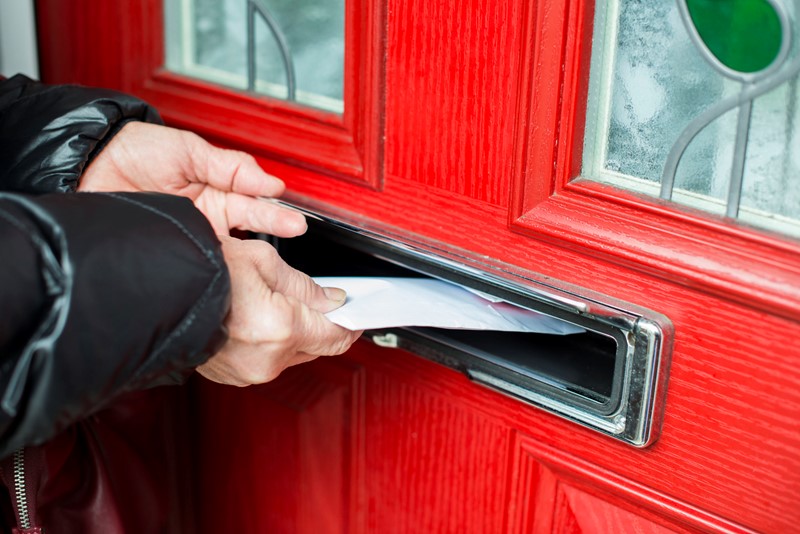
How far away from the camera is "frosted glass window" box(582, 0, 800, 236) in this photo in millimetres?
695

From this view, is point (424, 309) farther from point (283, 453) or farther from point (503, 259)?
point (283, 453)

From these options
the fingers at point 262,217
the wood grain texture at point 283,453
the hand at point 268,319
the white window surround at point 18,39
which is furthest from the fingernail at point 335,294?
the white window surround at point 18,39

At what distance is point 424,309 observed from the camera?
85 cm

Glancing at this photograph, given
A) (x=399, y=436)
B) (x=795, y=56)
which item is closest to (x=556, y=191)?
(x=795, y=56)

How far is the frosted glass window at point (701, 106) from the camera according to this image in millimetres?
695

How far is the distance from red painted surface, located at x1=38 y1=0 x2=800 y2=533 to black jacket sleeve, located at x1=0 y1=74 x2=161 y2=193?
4.8 inches

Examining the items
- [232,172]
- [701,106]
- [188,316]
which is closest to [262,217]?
[232,172]

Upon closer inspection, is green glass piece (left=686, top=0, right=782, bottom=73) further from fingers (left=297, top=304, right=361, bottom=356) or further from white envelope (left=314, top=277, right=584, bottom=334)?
fingers (left=297, top=304, right=361, bottom=356)

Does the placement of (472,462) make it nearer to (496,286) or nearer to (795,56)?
(496,286)

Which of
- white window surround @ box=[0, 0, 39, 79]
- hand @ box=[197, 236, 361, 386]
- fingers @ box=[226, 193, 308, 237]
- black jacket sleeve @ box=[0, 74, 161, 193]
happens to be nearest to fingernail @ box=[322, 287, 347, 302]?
hand @ box=[197, 236, 361, 386]

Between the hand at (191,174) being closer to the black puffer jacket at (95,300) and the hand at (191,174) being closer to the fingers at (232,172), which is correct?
the fingers at (232,172)

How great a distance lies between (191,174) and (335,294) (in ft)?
0.95

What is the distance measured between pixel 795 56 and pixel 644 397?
30 cm

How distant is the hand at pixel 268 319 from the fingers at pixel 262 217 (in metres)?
0.12
